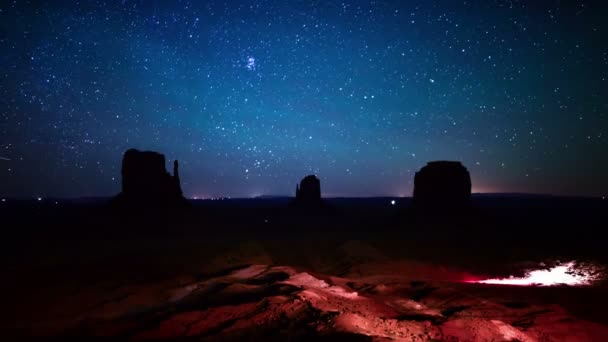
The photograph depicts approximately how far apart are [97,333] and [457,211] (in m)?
63.0

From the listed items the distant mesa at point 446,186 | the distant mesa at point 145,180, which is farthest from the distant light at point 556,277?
the distant mesa at point 145,180

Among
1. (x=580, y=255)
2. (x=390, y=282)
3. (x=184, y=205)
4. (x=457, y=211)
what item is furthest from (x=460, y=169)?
(x=184, y=205)

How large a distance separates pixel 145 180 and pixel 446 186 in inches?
2454

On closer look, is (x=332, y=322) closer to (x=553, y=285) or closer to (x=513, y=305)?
(x=513, y=305)

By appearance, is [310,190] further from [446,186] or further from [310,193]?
[446,186]

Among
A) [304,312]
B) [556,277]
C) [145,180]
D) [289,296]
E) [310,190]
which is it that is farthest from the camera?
[310,190]

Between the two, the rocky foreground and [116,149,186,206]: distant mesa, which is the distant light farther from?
[116,149,186,206]: distant mesa

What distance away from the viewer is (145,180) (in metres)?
60.2

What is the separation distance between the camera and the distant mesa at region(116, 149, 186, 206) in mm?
59500

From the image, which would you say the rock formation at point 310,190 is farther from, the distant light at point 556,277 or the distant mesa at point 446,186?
the distant light at point 556,277

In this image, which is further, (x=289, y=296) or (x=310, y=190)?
(x=310, y=190)

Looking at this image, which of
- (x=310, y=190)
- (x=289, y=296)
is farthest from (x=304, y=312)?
(x=310, y=190)

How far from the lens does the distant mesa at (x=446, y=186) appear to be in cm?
6109

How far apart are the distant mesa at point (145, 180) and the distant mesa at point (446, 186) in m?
54.3
